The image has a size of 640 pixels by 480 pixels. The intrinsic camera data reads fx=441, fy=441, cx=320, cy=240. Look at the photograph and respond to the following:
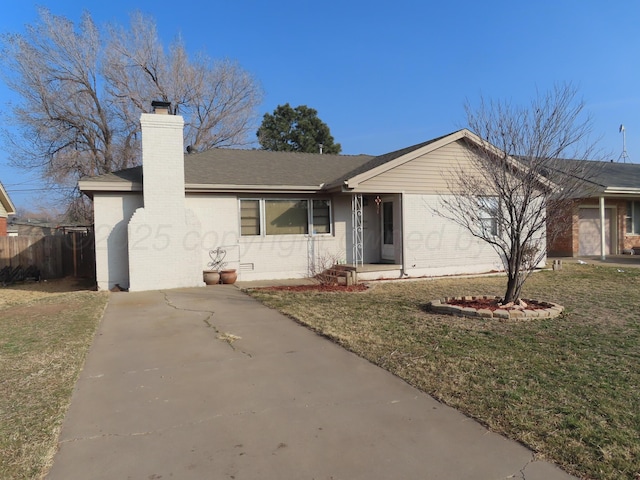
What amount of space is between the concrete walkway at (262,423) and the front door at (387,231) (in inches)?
335

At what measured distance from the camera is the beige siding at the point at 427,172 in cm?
1303

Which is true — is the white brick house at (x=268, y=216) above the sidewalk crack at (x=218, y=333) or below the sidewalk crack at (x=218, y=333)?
above

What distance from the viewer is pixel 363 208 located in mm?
14625

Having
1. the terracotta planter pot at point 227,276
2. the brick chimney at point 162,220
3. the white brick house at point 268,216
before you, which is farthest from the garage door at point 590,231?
the brick chimney at point 162,220

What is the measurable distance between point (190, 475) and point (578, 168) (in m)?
7.97

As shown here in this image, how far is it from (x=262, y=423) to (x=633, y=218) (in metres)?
22.2

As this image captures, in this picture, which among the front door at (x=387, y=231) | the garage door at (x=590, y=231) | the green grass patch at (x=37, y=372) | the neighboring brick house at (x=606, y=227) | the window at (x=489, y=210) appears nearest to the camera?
the green grass patch at (x=37, y=372)

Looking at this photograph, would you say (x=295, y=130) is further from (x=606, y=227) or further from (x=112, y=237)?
(x=112, y=237)

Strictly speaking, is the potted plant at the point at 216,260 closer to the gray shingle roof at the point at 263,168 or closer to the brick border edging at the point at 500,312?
the gray shingle roof at the point at 263,168

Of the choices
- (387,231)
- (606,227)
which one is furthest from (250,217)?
(606,227)

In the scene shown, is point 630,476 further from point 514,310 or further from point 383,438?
point 514,310

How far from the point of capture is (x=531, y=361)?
4984 millimetres

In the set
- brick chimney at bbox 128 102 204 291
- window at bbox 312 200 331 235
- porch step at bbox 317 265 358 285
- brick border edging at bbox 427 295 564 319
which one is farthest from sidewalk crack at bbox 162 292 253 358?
window at bbox 312 200 331 235

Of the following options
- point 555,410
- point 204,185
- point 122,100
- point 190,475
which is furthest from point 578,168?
point 122,100
